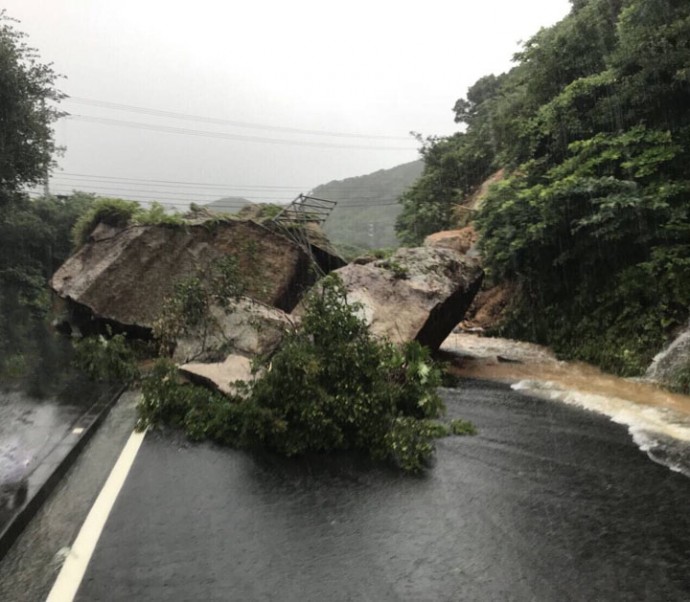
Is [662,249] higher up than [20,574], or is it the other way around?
[662,249]

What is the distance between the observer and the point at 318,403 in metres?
6.26

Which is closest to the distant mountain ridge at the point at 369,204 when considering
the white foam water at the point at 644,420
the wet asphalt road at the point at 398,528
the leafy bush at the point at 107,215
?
the leafy bush at the point at 107,215

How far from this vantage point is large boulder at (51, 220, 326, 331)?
13.5 metres

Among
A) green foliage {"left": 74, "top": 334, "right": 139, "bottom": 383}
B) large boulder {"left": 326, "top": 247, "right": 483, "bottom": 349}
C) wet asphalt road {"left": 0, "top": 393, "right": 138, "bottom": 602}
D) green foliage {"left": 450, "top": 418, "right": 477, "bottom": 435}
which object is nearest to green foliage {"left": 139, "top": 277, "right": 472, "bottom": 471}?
green foliage {"left": 450, "top": 418, "right": 477, "bottom": 435}

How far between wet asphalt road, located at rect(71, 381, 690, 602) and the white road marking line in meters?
0.08

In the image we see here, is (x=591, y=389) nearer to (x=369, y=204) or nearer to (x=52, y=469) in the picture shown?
(x=52, y=469)

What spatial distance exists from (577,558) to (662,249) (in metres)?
8.24

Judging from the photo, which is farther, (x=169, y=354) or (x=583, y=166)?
(x=583, y=166)

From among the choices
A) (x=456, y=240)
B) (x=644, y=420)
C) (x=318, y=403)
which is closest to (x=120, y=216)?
(x=456, y=240)

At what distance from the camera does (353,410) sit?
6.34 meters

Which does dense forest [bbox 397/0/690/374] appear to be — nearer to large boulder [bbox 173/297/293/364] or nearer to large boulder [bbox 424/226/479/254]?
large boulder [bbox 424/226/479/254]

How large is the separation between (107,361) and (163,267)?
4098 mm

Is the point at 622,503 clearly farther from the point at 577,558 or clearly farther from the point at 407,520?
the point at 407,520

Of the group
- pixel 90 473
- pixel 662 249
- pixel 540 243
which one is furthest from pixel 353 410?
pixel 540 243
